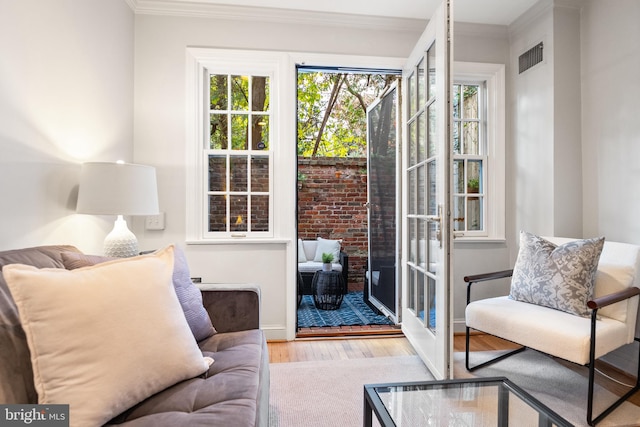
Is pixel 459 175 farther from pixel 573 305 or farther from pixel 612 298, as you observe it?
pixel 612 298

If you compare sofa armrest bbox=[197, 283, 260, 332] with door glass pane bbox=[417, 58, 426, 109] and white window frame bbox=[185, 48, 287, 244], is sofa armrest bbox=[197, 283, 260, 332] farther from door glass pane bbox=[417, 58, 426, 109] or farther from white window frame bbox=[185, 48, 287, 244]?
door glass pane bbox=[417, 58, 426, 109]

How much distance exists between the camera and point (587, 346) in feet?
5.82

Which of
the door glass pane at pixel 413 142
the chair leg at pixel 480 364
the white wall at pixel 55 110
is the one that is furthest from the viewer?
the door glass pane at pixel 413 142

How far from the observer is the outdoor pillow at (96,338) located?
37.6 inches

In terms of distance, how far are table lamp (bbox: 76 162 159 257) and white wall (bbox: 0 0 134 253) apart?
0.48 ft

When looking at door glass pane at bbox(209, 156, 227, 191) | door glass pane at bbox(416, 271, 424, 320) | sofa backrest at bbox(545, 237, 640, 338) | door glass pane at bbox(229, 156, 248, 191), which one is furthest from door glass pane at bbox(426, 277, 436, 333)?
door glass pane at bbox(209, 156, 227, 191)

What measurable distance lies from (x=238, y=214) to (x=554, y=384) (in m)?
2.36

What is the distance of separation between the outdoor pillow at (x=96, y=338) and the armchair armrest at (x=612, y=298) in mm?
1805

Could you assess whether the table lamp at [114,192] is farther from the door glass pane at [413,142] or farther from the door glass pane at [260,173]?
the door glass pane at [413,142]

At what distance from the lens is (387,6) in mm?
2742

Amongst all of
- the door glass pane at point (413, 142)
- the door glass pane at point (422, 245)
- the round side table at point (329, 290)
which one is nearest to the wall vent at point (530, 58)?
the door glass pane at point (413, 142)

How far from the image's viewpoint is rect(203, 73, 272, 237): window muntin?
2.88m

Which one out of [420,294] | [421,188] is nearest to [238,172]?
[421,188]

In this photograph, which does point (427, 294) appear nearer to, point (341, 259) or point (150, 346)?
point (150, 346)
